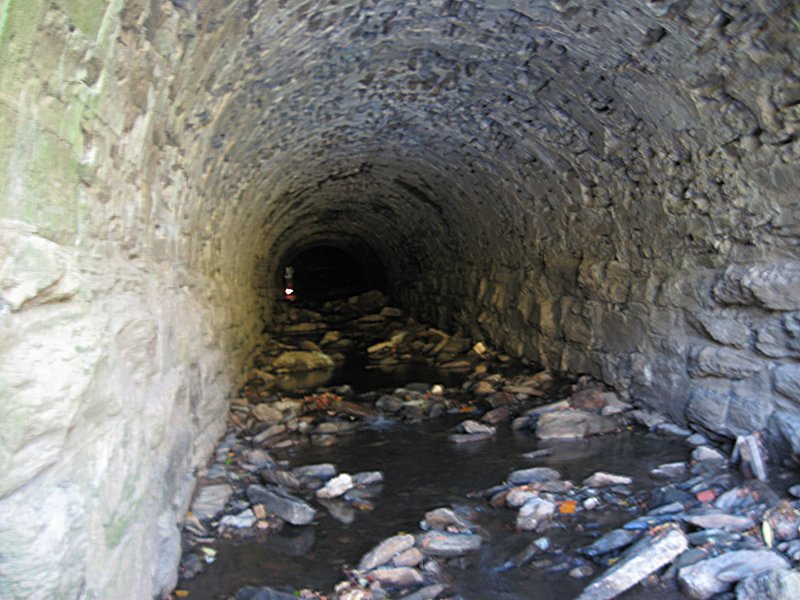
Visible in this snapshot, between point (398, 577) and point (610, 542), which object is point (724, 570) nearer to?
point (610, 542)

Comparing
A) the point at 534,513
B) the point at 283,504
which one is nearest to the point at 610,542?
the point at 534,513

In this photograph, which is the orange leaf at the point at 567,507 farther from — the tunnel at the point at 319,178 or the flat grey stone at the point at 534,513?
the tunnel at the point at 319,178

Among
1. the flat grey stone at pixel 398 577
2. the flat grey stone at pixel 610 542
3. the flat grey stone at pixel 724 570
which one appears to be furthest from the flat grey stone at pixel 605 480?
the flat grey stone at pixel 398 577

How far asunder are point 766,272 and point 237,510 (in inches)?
142

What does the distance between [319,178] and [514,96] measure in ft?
12.6

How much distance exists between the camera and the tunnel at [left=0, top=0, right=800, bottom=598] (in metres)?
1.71

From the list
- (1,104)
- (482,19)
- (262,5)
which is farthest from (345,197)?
(1,104)

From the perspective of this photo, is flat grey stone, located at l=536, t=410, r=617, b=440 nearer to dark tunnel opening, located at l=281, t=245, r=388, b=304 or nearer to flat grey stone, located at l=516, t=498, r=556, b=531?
flat grey stone, located at l=516, t=498, r=556, b=531

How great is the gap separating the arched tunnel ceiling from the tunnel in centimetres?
2

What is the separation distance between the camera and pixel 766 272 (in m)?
3.83

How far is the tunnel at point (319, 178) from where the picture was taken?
1.71 metres

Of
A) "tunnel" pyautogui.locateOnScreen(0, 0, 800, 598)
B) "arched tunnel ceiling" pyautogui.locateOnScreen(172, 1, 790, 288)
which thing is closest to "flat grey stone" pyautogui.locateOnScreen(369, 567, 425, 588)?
"tunnel" pyautogui.locateOnScreen(0, 0, 800, 598)

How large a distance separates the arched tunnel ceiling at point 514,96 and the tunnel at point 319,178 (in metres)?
0.02

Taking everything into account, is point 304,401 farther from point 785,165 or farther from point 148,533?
point 785,165
